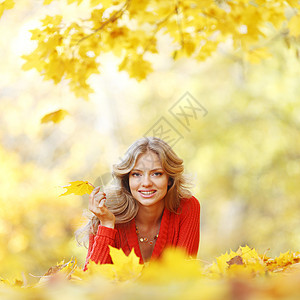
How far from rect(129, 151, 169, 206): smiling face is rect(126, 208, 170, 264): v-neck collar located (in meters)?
0.11

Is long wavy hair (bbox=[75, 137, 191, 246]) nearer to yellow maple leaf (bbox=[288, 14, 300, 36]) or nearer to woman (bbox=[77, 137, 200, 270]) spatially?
woman (bbox=[77, 137, 200, 270])

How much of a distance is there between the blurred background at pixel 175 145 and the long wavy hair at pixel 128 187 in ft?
8.11

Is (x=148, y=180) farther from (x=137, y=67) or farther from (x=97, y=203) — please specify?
(x=137, y=67)

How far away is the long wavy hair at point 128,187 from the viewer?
5.51 ft

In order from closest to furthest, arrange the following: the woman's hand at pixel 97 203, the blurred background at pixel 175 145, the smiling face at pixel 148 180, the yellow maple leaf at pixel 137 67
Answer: the woman's hand at pixel 97 203, the smiling face at pixel 148 180, the yellow maple leaf at pixel 137 67, the blurred background at pixel 175 145

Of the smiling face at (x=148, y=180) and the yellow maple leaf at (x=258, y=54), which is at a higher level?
the yellow maple leaf at (x=258, y=54)

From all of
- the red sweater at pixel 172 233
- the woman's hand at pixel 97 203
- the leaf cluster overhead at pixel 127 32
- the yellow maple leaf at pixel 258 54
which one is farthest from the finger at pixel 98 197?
the yellow maple leaf at pixel 258 54

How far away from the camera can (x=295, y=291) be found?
1.23 feet

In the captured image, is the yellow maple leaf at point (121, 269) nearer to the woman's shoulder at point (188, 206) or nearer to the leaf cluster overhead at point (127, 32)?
the woman's shoulder at point (188, 206)

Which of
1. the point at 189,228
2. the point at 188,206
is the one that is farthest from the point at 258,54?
the point at 189,228

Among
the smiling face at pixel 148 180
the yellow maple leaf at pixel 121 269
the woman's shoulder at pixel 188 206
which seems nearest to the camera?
the yellow maple leaf at pixel 121 269

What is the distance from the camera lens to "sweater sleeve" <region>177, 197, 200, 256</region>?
1.68 meters

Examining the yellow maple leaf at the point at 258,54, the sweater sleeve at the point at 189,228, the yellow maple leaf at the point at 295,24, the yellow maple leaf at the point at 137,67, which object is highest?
the yellow maple leaf at the point at 137,67

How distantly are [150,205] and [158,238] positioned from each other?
0.14 metres
